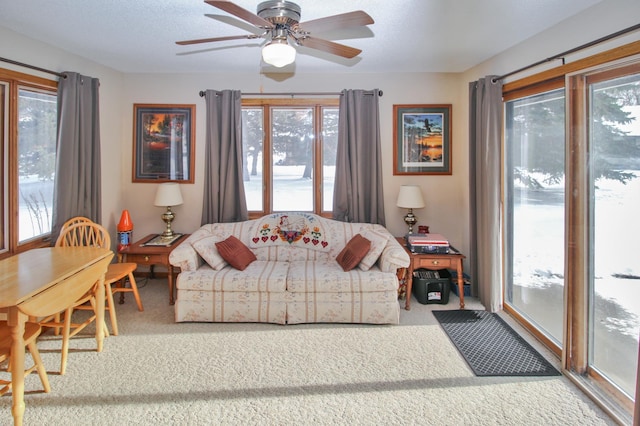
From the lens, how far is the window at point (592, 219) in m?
2.27

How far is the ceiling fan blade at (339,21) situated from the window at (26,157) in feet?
7.90

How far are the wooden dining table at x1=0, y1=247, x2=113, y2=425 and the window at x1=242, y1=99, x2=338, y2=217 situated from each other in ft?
6.22

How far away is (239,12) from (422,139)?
2784 millimetres

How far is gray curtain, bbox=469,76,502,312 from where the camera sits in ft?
11.4

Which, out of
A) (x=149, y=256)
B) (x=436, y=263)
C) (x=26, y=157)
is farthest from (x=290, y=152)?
(x=26, y=157)

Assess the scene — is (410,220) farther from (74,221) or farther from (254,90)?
(74,221)

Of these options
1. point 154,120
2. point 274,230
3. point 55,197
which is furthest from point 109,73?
point 274,230

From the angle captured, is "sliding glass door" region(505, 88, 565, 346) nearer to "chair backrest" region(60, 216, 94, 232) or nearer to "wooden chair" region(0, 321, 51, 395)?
"wooden chair" region(0, 321, 51, 395)

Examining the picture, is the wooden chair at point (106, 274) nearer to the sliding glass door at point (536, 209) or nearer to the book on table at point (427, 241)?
the book on table at point (427, 241)

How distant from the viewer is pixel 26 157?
3.33m

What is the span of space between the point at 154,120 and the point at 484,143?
3.34m

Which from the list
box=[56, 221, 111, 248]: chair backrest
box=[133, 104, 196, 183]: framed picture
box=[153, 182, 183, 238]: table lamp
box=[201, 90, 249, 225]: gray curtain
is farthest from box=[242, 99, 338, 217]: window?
box=[56, 221, 111, 248]: chair backrest

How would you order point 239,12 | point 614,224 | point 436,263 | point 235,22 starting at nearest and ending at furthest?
point 239,12 → point 614,224 → point 235,22 → point 436,263

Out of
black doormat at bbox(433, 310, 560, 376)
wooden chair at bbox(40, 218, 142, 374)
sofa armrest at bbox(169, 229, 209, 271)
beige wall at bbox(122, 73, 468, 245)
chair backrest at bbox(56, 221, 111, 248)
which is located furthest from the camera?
beige wall at bbox(122, 73, 468, 245)
